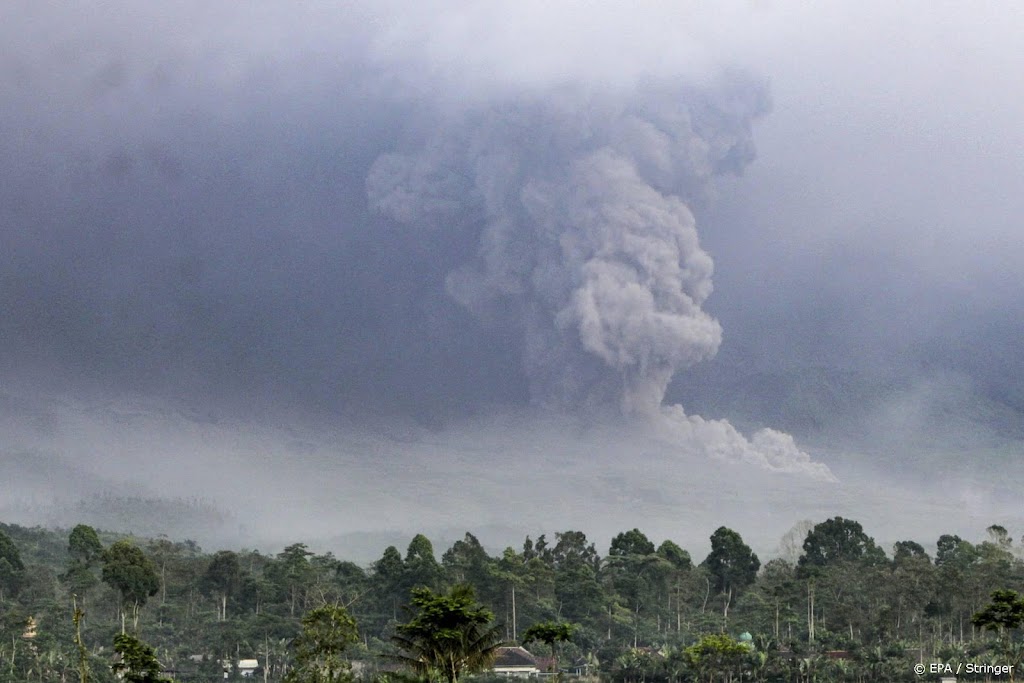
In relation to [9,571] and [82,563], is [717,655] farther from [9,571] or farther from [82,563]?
[9,571]

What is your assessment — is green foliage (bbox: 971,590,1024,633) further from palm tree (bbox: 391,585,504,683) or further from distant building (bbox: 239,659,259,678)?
distant building (bbox: 239,659,259,678)

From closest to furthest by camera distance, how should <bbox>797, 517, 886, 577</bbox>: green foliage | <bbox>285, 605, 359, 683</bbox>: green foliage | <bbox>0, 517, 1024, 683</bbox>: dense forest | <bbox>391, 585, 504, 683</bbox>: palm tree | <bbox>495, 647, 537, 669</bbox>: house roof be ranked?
1. <bbox>391, 585, 504, 683</bbox>: palm tree
2. <bbox>285, 605, 359, 683</bbox>: green foliage
3. <bbox>0, 517, 1024, 683</bbox>: dense forest
4. <bbox>495, 647, 537, 669</bbox>: house roof
5. <bbox>797, 517, 886, 577</bbox>: green foliage

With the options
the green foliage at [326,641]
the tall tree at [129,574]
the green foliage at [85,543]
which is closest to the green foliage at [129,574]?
the tall tree at [129,574]

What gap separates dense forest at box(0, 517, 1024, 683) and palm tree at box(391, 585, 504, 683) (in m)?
43.5

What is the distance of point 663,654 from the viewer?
117500mm

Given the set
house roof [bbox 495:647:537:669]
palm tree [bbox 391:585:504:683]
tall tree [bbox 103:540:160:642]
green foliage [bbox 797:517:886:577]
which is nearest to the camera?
palm tree [bbox 391:585:504:683]

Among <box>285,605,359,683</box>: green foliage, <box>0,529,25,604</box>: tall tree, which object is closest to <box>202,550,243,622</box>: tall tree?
<box>0,529,25,604</box>: tall tree

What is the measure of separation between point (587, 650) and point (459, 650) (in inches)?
2777

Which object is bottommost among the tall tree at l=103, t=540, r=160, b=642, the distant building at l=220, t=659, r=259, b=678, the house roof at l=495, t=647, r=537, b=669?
the distant building at l=220, t=659, r=259, b=678

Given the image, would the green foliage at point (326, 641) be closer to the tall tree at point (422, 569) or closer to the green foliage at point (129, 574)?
the green foliage at point (129, 574)

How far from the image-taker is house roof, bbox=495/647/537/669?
390 ft

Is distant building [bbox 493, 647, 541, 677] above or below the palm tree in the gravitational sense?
below

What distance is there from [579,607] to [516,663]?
22.1 m

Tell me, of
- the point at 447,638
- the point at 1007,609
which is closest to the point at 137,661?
the point at 447,638
